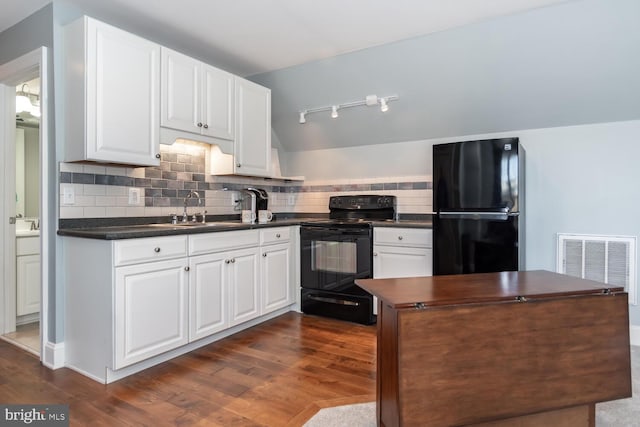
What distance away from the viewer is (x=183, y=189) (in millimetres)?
3346

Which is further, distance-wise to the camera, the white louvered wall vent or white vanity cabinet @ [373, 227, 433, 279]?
white vanity cabinet @ [373, 227, 433, 279]

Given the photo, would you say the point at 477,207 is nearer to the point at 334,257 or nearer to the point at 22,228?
the point at 334,257

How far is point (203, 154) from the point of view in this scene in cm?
353

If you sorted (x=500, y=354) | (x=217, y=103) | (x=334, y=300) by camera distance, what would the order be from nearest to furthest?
(x=500, y=354) → (x=217, y=103) → (x=334, y=300)

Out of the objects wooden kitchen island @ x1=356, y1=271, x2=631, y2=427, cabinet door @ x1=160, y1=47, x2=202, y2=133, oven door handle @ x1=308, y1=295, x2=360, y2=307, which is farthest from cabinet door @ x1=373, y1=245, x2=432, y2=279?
cabinet door @ x1=160, y1=47, x2=202, y2=133

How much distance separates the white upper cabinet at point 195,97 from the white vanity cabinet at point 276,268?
0.98m

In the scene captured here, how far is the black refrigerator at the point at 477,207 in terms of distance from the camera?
284cm

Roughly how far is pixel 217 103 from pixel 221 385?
7.20 feet

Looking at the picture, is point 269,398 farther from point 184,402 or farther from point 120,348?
point 120,348

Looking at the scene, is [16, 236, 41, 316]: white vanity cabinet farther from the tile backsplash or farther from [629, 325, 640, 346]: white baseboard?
[629, 325, 640, 346]: white baseboard

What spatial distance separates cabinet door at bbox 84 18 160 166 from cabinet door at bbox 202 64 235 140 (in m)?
0.44

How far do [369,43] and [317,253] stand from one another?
6.36 ft

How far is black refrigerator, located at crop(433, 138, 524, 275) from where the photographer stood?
9.31 ft

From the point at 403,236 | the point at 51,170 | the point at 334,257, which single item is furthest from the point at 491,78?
the point at 51,170
